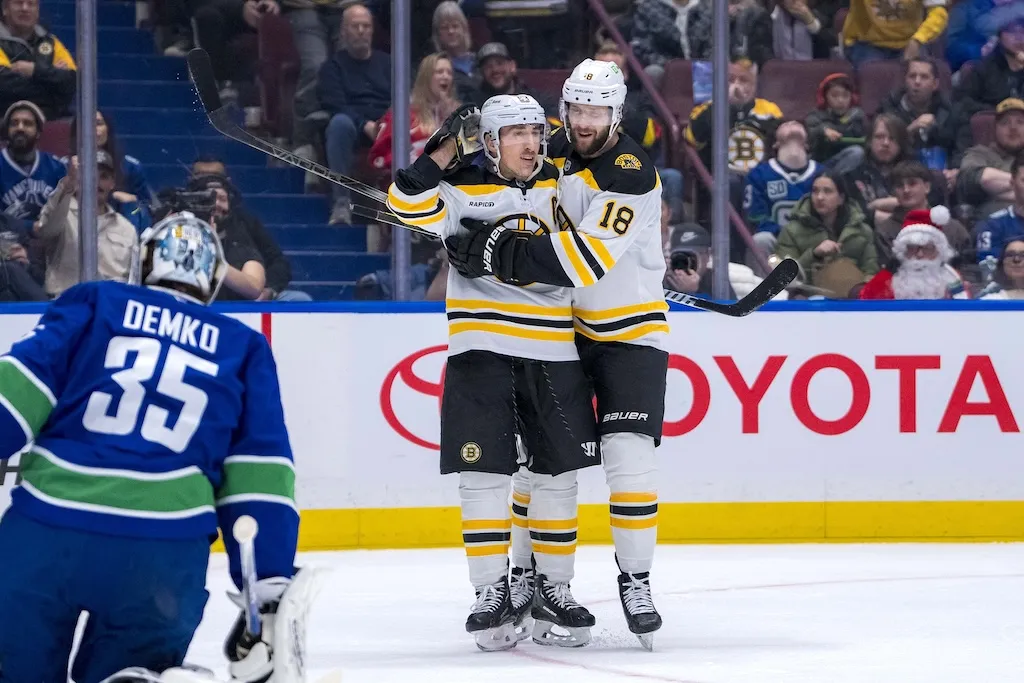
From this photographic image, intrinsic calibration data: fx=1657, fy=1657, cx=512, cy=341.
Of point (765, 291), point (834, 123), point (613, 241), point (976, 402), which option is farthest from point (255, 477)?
point (834, 123)

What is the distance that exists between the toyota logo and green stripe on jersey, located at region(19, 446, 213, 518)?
3217 millimetres

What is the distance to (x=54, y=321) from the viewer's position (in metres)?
2.14

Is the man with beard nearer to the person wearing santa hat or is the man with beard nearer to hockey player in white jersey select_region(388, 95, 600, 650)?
hockey player in white jersey select_region(388, 95, 600, 650)

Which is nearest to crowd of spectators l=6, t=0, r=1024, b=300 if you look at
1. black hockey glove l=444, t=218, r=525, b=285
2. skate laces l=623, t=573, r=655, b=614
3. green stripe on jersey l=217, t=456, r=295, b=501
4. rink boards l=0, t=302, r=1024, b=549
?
rink boards l=0, t=302, r=1024, b=549

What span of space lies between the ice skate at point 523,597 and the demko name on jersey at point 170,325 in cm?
184

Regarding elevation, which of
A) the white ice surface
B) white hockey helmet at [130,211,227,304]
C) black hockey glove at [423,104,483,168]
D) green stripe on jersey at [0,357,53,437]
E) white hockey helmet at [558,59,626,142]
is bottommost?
the white ice surface

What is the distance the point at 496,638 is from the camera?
12.3 feet

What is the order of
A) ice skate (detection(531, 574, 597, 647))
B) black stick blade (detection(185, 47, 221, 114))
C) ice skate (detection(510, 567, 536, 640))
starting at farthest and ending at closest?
black stick blade (detection(185, 47, 221, 114)), ice skate (detection(510, 567, 536, 640)), ice skate (detection(531, 574, 597, 647))

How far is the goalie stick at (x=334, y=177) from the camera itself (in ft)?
14.4

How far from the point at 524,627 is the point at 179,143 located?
2285 millimetres

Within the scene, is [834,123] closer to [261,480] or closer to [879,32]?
[879,32]

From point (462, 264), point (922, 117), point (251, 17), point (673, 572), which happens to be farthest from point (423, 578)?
point (922, 117)

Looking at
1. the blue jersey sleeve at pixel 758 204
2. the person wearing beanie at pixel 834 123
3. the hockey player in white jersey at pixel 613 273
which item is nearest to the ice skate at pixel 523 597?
the hockey player in white jersey at pixel 613 273

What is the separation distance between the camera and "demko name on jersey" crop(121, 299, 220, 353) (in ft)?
7.06
